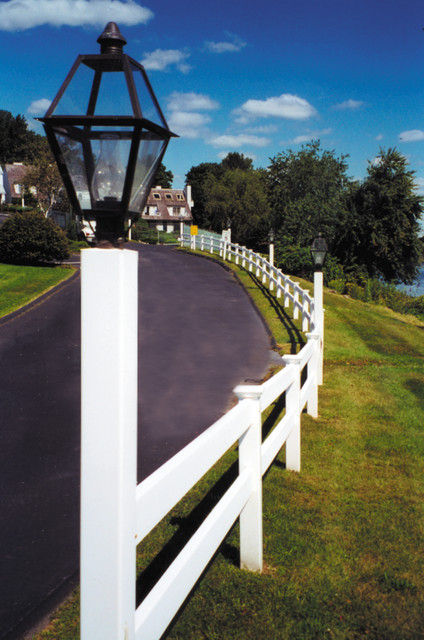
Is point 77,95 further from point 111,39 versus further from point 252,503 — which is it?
point 252,503

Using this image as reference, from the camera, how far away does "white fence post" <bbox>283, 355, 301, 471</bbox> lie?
6195mm

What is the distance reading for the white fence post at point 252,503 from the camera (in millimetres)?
4199

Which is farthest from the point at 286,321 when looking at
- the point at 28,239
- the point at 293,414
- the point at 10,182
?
the point at 10,182

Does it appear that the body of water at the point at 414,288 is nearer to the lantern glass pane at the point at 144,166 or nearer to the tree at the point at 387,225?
the tree at the point at 387,225

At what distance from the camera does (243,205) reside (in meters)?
67.8

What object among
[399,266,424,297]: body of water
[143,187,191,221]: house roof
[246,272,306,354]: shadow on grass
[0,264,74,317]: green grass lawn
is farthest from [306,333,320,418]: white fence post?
[143,187,191,221]: house roof

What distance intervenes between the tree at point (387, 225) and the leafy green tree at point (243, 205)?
20.8 metres

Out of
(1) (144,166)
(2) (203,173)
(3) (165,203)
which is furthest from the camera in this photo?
(2) (203,173)

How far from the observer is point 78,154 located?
8.09 ft

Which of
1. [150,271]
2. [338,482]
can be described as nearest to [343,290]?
[150,271]

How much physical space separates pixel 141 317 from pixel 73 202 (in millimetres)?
14513

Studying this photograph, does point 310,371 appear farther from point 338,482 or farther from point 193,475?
point 193,475

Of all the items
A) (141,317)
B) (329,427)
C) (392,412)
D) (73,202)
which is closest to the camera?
(73,202)

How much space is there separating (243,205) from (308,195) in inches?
630
